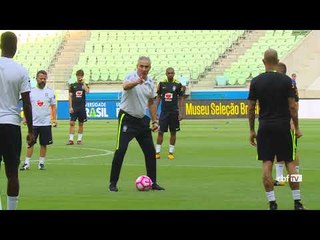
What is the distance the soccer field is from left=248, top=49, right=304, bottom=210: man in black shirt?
29.9 inches

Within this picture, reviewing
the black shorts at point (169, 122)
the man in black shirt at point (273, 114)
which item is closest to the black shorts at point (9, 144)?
the man in black shirt at point (273, 114)

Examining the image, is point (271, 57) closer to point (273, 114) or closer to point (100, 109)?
point (273, 114)

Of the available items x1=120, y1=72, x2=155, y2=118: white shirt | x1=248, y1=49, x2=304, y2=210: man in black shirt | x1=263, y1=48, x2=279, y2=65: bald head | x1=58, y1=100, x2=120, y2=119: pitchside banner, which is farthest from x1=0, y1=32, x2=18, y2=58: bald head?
x1=58, y1=100, x2=120, y2=119: pitchside banner

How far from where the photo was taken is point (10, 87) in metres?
10.6

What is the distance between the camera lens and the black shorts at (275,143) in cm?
1158

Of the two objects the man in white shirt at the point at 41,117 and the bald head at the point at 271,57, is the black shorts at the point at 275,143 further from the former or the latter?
the man in white shirt at the point at 41,117

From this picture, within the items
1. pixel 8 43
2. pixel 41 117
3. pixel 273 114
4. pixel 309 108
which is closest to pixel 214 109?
pixel 309 108

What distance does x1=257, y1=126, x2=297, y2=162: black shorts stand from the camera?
11.6 metres

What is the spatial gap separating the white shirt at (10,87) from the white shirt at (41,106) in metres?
7.60

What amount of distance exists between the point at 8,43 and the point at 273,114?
3778 millimetres

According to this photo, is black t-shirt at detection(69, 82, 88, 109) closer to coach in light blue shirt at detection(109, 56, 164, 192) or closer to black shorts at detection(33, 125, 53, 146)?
black shorts at detection(33, 125, 53, 146)

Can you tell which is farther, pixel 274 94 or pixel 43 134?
pixel 43 134
